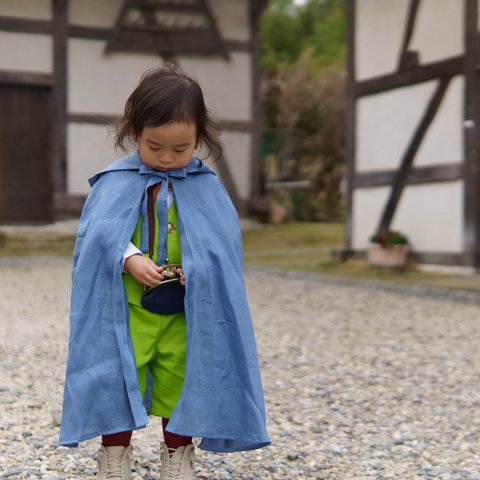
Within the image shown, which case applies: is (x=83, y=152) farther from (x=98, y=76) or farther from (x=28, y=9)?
(x=28, y=9)

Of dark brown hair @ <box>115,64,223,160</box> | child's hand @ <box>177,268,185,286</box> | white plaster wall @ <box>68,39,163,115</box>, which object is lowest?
child's hand @ <box>177,268,185,286</box>

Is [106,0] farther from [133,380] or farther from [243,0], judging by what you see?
[133,380]

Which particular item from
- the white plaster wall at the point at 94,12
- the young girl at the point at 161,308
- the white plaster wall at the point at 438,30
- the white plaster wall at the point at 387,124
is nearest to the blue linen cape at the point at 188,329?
the young girl at the point at 161,308

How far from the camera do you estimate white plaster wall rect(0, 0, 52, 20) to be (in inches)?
436

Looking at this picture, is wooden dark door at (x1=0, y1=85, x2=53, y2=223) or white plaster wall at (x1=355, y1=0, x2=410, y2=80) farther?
wooden dark door at (x1=0, y1=85, x2=53, y2=223)

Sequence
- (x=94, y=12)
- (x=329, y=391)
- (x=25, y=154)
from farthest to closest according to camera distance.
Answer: (x=94, y=12)
(x=25, y=154)
(x=329, y=391)

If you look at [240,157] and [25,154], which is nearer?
[25,154]

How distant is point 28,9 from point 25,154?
6.03ft

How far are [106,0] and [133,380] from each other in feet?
33.9

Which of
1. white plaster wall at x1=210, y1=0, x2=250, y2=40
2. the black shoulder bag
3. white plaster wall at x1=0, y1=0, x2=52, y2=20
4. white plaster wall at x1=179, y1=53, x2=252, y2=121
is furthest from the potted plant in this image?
the black shoulder bag

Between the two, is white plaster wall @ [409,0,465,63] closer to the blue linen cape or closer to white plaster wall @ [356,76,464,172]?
white plaster wall @ [356,76,464,172]

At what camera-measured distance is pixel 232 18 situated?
41.8 ft

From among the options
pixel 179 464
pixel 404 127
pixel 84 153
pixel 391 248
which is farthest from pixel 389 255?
pixel 179 464

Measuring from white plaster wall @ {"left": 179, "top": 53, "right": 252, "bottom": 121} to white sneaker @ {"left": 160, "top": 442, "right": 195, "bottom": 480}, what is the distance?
10270 mm
